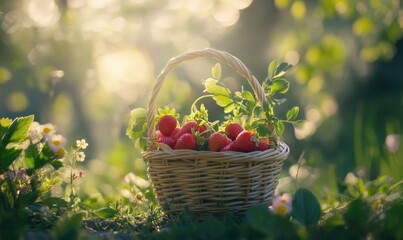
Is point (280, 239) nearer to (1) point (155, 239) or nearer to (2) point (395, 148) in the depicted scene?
(1) point (155, 239)

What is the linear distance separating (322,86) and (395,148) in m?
2.76

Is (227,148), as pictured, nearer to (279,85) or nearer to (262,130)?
(262,130)

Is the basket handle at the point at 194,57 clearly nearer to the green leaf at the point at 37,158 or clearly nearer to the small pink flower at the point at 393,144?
the green leaf at the point at 37,158

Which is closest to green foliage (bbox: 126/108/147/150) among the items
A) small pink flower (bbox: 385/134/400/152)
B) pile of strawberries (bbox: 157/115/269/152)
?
pile of strawberries (bbox: 157/115/269/152)

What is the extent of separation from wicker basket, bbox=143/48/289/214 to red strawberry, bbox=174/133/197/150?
5 cm

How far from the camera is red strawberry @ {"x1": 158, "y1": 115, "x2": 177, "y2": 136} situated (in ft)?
6.20

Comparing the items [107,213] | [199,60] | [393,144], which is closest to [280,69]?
Result: [107,213]

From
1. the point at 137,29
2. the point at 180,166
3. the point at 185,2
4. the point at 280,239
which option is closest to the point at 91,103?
the point at 137,29

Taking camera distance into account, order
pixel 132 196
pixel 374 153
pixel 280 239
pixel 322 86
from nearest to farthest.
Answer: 1. pixel 280 239
2. pixel 132 196
3. pixel 374 153
4. pixel 322 86

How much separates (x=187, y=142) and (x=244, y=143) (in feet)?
0.61

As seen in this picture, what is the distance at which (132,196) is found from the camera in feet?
7.41

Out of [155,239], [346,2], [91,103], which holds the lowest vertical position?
[91,103]

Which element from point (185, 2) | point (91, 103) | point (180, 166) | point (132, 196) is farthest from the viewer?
point (91, 103)

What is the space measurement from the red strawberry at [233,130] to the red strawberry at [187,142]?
15 cm
